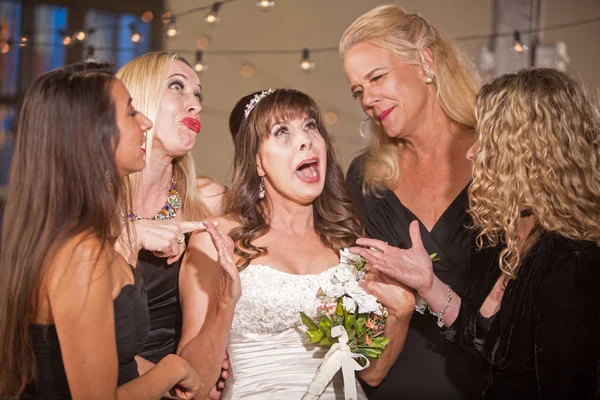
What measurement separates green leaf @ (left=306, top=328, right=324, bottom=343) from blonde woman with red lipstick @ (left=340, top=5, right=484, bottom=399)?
56 cm

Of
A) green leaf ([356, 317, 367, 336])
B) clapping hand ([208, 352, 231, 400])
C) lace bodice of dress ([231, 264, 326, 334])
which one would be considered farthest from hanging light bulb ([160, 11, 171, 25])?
green leaf ([356, 317, 367, 336])

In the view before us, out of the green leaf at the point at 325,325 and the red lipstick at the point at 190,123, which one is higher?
the red lipstick at the point at 190,123

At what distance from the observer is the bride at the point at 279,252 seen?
2627 millimetres

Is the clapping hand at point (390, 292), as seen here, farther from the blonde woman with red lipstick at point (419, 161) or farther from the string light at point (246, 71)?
the string light at point (246, 71)

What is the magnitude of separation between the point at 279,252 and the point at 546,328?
102 cm

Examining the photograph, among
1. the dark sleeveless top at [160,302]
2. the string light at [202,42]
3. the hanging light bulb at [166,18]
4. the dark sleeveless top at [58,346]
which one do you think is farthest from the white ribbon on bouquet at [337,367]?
the string light at [202,42]

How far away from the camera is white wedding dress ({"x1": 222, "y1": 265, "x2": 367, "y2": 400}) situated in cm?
262

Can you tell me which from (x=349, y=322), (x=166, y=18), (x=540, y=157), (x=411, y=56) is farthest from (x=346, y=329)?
(x=166, y=18)

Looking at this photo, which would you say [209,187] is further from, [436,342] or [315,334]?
[436,342]

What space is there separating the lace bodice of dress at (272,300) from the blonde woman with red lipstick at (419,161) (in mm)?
503

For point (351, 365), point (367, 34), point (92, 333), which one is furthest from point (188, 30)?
point (92, 333)

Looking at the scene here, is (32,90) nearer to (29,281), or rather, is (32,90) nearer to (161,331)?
(29,281)

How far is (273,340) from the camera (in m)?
2.67

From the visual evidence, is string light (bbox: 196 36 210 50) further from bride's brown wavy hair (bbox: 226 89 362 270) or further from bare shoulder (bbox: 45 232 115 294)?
bare shoulder (bbox: 45 232 115 294)
